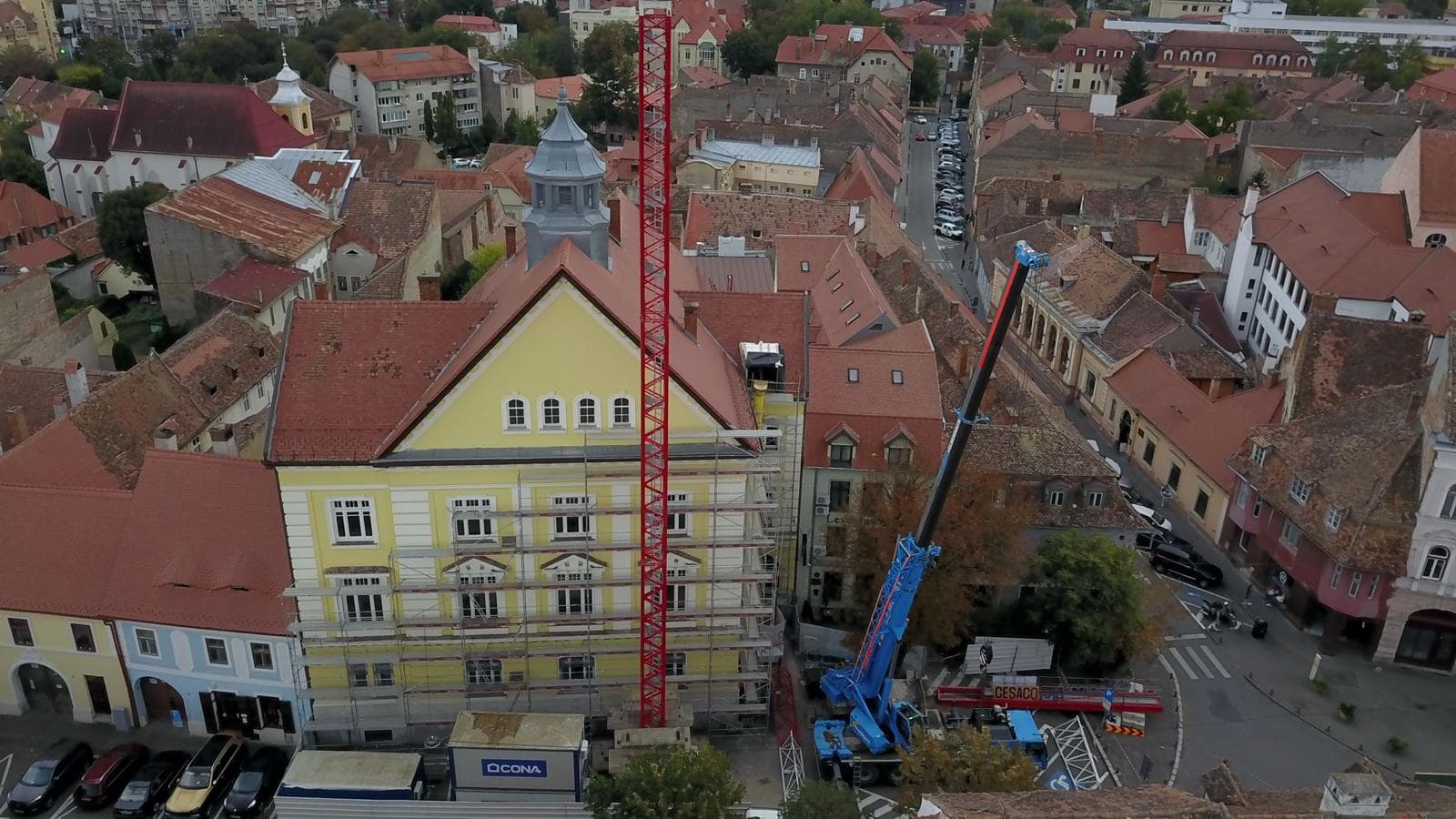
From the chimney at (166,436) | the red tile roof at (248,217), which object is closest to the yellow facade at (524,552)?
the chimney at (166,436)

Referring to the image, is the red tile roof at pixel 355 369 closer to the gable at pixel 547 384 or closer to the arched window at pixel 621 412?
the gable at pixel 547 384

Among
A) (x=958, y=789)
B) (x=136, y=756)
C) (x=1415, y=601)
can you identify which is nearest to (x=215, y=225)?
(x=136, y=756)

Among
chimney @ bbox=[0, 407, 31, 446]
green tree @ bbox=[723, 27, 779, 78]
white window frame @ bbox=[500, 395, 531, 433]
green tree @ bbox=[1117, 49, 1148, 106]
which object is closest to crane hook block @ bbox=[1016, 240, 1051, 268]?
white window frame @ bbox=[500, 395, 531, 433]

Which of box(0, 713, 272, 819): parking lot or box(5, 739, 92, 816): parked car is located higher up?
box(5, 739, 92, 816): parked car

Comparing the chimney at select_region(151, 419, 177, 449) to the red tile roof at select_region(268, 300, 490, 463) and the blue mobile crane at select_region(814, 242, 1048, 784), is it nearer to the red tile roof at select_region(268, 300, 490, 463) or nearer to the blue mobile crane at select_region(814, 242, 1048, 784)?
the red tile roof at select_region(268, 300, 490, 463)

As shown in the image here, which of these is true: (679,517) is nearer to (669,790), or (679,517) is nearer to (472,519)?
(472,519)

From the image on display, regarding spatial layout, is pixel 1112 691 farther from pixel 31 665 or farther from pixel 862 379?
pixel 31 665
